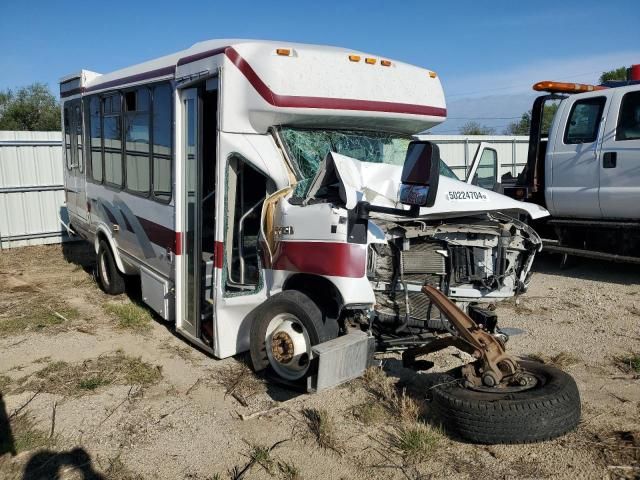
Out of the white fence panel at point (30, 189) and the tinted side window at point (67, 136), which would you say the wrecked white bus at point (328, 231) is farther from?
the white fence panel at point (30, 189)

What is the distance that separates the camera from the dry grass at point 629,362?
539 centimetres

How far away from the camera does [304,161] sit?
17.1ft

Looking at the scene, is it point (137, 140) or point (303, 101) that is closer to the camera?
point (303, 101)

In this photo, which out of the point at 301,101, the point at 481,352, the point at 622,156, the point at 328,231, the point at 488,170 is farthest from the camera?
the point at 622,156

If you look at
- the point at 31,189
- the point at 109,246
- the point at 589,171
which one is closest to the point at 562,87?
the point at 589,171

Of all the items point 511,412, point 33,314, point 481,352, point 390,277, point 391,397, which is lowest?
point 33,314

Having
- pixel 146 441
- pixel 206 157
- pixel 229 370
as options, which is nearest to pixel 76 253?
pixel 206 157

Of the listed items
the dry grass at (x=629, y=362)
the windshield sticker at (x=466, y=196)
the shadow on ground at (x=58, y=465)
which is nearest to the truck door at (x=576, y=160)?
the dry grass at (x=629, y=362)

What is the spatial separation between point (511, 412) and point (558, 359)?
2.10 meters

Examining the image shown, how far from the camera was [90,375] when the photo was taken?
5.54 metres

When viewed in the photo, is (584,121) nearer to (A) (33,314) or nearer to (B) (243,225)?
(B) (243,225)

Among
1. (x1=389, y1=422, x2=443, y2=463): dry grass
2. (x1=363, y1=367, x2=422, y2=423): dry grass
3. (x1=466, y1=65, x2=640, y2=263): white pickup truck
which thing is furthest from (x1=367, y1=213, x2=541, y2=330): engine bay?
(x1=466, y1=65, x2=640, y2=263): white pickup truck

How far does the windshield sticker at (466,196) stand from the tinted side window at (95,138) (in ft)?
17.1

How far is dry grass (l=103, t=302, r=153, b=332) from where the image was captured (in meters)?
7.00
